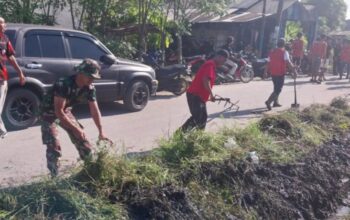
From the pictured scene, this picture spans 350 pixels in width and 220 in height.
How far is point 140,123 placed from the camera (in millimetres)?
9695

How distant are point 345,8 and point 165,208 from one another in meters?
44.3

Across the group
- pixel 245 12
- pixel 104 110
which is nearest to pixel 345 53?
pixel 245 12

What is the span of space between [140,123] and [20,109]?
2.24 metres

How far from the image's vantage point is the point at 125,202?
446 cm

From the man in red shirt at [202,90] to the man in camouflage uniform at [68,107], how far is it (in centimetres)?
245

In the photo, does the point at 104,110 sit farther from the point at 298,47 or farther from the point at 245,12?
the point at 245,12

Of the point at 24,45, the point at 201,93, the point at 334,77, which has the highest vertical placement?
the point at 24,45

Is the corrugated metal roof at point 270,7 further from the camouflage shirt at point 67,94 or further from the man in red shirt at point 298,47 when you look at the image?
the camouflage shirt at point 67,94

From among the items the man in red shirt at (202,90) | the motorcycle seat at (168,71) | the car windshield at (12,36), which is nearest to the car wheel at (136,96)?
the motorcycle seat at (168,71)

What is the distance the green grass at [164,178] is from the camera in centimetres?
409

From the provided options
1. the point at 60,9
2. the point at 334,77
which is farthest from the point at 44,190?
the point at 334,77

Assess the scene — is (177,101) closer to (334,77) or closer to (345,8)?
(334,77)

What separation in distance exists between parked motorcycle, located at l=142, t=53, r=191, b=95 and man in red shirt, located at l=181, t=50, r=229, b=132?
5.40 meters

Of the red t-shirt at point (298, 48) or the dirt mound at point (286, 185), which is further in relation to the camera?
the red t-shirt at point (298, 48)
